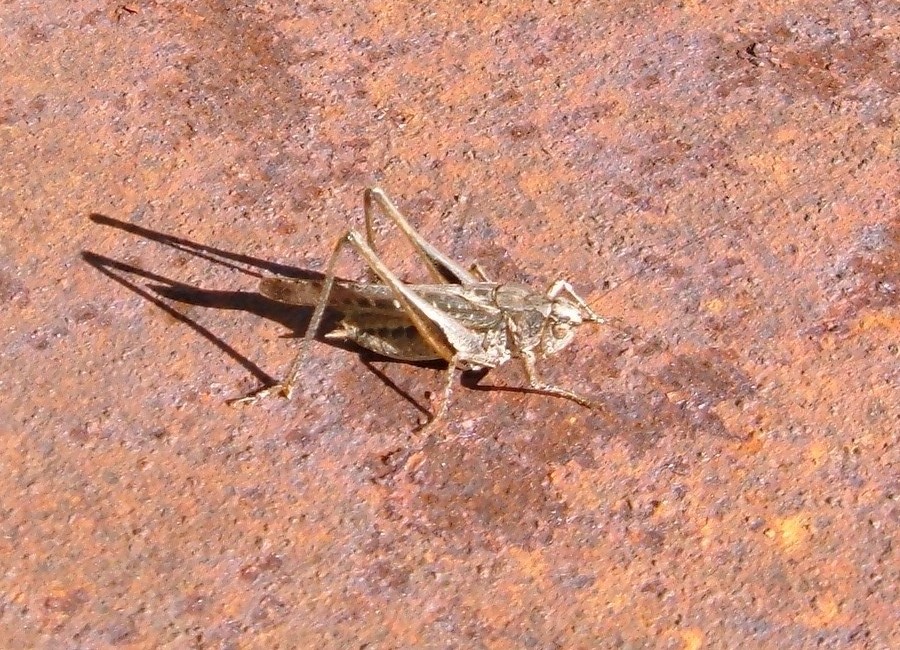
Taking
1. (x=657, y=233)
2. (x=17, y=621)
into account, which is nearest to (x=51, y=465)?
(x=17, y=621)

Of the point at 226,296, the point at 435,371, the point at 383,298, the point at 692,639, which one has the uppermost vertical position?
the point at 226,296

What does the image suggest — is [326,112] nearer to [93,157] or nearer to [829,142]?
[93,157]

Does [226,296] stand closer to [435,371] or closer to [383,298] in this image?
[383,298]

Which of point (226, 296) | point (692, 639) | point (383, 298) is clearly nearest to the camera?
point (692, 639)

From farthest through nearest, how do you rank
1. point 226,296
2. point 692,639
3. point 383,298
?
point 383,298 < point 226,296 < point 692,639

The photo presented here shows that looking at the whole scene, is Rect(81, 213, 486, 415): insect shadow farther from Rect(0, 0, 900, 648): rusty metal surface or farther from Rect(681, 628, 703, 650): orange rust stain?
Rect(681, 628, 703, 650): orange rust stain

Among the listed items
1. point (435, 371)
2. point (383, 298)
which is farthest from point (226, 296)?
point (435, 371)
